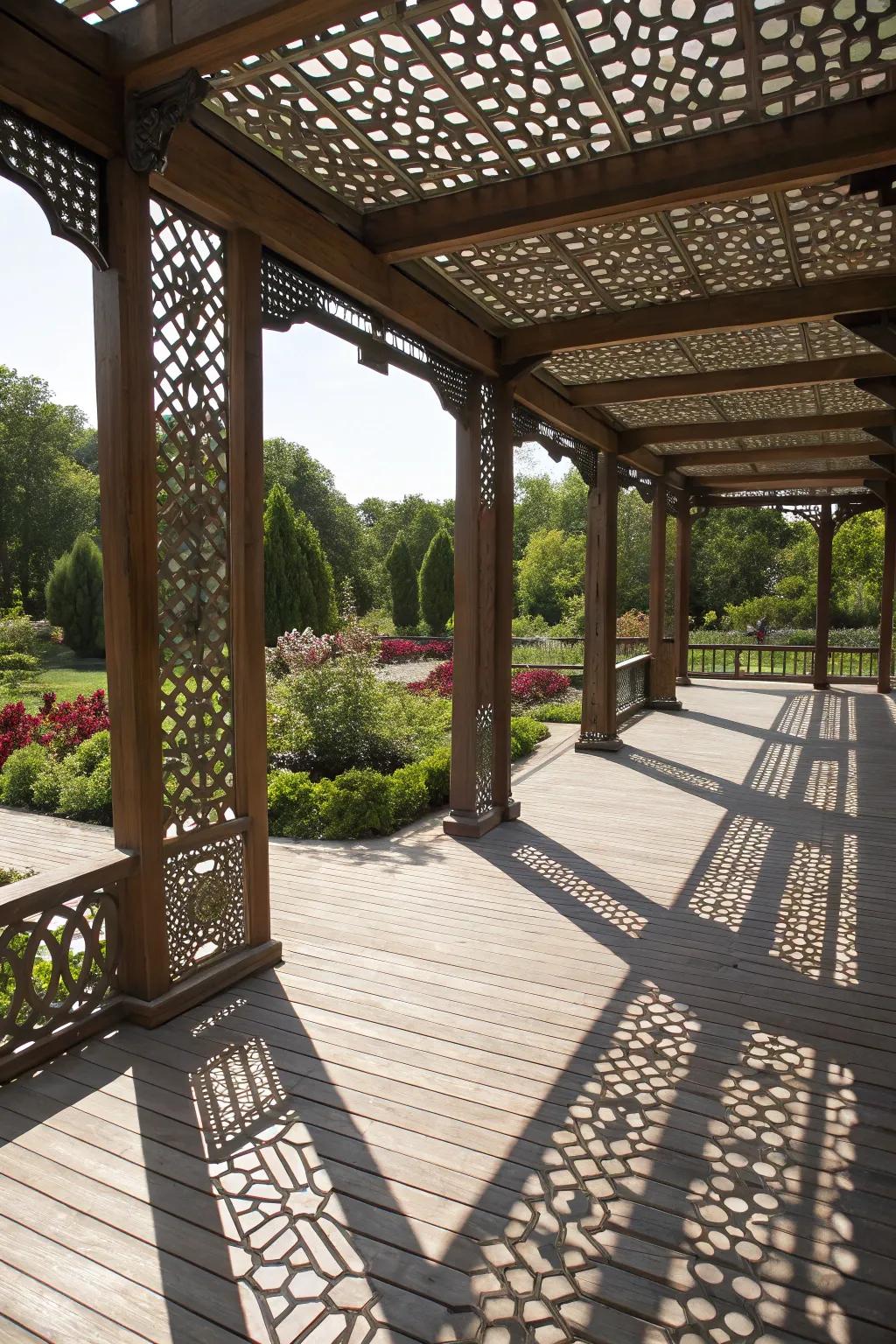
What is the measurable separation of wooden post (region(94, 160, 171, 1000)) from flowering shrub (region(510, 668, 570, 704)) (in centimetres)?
818

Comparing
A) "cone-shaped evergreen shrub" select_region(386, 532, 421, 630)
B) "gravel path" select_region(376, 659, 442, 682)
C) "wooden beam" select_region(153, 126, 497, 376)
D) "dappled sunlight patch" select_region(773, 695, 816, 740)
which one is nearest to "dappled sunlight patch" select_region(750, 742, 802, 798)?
"dappled sunlight patch" select_region(773, 695, 816, 740)

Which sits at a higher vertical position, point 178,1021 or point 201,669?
point 201,669

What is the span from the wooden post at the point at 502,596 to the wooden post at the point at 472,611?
0.23ft

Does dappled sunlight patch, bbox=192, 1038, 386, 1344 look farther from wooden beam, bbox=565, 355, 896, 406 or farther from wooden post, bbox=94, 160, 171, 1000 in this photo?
wooden beam, bbox=565, 355, 896, 406

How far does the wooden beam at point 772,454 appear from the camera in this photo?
938cm

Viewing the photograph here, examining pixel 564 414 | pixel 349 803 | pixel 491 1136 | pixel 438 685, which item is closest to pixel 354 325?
pixel 349 803

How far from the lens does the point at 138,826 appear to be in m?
2.70

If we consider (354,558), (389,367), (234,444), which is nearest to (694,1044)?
(234,444)

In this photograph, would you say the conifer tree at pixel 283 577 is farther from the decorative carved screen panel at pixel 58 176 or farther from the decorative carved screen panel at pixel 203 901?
the decorative carved screen panel at pixel 58 176

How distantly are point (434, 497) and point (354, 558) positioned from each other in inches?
478

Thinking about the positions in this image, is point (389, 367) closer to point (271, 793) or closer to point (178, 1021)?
point (271, 793)

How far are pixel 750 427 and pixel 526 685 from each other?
450 cm

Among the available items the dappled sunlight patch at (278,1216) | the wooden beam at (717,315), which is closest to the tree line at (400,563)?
the wooden beam at (717,315)

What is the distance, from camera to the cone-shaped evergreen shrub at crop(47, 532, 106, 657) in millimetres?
17547
